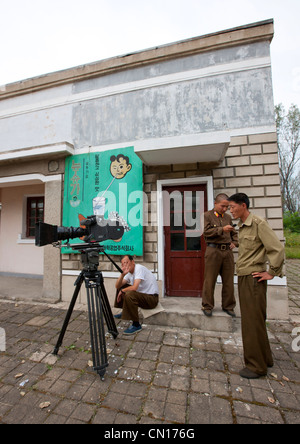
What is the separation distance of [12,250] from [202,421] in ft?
24.0

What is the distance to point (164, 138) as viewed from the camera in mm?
3701

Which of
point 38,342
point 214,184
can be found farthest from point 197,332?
point 214,184

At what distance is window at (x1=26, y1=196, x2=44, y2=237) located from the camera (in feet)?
23.5

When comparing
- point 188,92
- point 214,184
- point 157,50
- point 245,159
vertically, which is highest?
point 157,50

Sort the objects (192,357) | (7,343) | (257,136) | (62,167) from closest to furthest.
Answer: (192,357) → (7,343) → (257,136) → (62,167)

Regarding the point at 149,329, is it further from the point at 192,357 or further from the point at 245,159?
the point at 245,159

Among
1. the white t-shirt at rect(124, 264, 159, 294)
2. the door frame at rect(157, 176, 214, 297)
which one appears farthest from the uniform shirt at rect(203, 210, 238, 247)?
the white t-shirt at rect(124, 264, 159, 294)

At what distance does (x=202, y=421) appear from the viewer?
1840mm

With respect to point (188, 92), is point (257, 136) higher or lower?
lower

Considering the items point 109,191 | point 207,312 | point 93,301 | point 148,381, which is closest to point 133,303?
point 93,301

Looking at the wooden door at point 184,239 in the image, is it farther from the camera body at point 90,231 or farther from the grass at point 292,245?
the grass at point 292,245

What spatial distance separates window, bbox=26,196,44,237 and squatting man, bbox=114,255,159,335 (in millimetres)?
4954

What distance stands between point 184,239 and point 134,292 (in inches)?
68.8

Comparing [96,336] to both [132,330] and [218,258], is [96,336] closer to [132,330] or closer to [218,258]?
[132,330]
